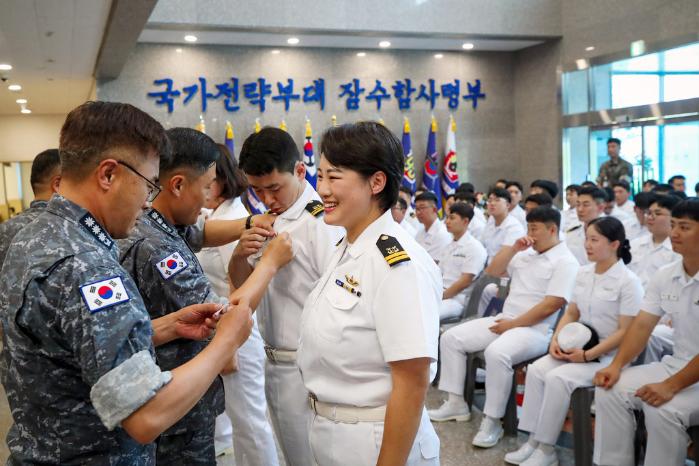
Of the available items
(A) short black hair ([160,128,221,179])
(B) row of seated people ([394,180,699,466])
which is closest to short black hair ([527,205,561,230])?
(B) row of seated people ([394,180,699,466])

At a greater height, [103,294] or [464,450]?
[103,294]

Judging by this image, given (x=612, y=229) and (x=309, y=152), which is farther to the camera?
(x=309, y=152)

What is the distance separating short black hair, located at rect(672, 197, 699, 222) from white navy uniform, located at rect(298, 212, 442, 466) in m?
1.99

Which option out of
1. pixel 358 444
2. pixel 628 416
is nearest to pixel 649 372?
pixel 628 416

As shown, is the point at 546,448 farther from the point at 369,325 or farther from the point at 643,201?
the point at 643,201

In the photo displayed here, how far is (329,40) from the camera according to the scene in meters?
10.1

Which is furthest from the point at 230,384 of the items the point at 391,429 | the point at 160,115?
the point at 160,115

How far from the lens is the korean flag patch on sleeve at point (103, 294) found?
113 centimetres

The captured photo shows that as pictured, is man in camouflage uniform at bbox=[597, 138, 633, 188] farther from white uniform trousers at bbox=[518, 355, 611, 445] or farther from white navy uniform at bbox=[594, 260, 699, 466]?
white navy uniform at bbox=[594, 260, 699, 466]

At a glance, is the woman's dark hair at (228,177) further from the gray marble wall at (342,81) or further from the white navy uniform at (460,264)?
the gray marble wall at (342,81)

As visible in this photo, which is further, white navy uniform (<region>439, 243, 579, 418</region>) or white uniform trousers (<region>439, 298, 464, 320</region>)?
white uniform trousers (<region>439, 298, 464, 320</region>)

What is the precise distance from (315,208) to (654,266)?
3545 millimetres

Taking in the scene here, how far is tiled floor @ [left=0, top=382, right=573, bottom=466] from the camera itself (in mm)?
3529

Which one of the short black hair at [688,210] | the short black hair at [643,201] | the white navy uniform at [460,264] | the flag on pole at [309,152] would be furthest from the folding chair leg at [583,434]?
the flag on pole at [309,152]
